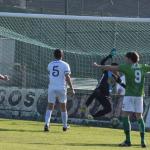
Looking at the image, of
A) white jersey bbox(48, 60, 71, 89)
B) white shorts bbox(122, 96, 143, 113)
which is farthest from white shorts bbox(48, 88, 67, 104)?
white shorts bbox(122, 96, 143, 113)

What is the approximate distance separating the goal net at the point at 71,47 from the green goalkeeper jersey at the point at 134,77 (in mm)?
9922

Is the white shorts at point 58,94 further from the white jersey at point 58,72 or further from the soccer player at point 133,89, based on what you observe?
the soccer player at point 133,89

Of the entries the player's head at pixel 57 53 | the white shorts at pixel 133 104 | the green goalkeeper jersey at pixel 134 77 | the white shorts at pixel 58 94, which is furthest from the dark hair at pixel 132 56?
the white shorts at pixel 58 94

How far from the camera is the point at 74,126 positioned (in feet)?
70.0

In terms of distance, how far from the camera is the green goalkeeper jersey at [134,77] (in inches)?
620

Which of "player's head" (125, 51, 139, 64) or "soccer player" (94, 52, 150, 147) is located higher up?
"player's head" (125, 51, 139, 64)

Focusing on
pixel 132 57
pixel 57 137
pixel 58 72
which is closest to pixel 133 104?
pixel 132 57

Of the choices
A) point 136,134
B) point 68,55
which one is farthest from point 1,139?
point 68,55

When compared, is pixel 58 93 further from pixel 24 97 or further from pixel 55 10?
pixel 55 10

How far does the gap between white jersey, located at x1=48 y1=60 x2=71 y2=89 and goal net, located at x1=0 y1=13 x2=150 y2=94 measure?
23.6 feet

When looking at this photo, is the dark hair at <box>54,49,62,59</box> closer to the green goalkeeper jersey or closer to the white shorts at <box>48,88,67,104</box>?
the white shorts at <box>48,88,67,104</box>

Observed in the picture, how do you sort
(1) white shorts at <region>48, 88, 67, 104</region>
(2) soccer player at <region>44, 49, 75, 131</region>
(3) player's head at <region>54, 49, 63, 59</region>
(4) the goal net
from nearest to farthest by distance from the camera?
(3) player's head at <region>54, 49, 63, 59</region> < (2) soccer player at <region>44, 49, 75, 131</region> < (1) white shorts at <region>48, 88, 67, 104</region> < (4) the goal net

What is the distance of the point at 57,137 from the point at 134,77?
2.69 meters

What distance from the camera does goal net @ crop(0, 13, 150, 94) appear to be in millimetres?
27188
